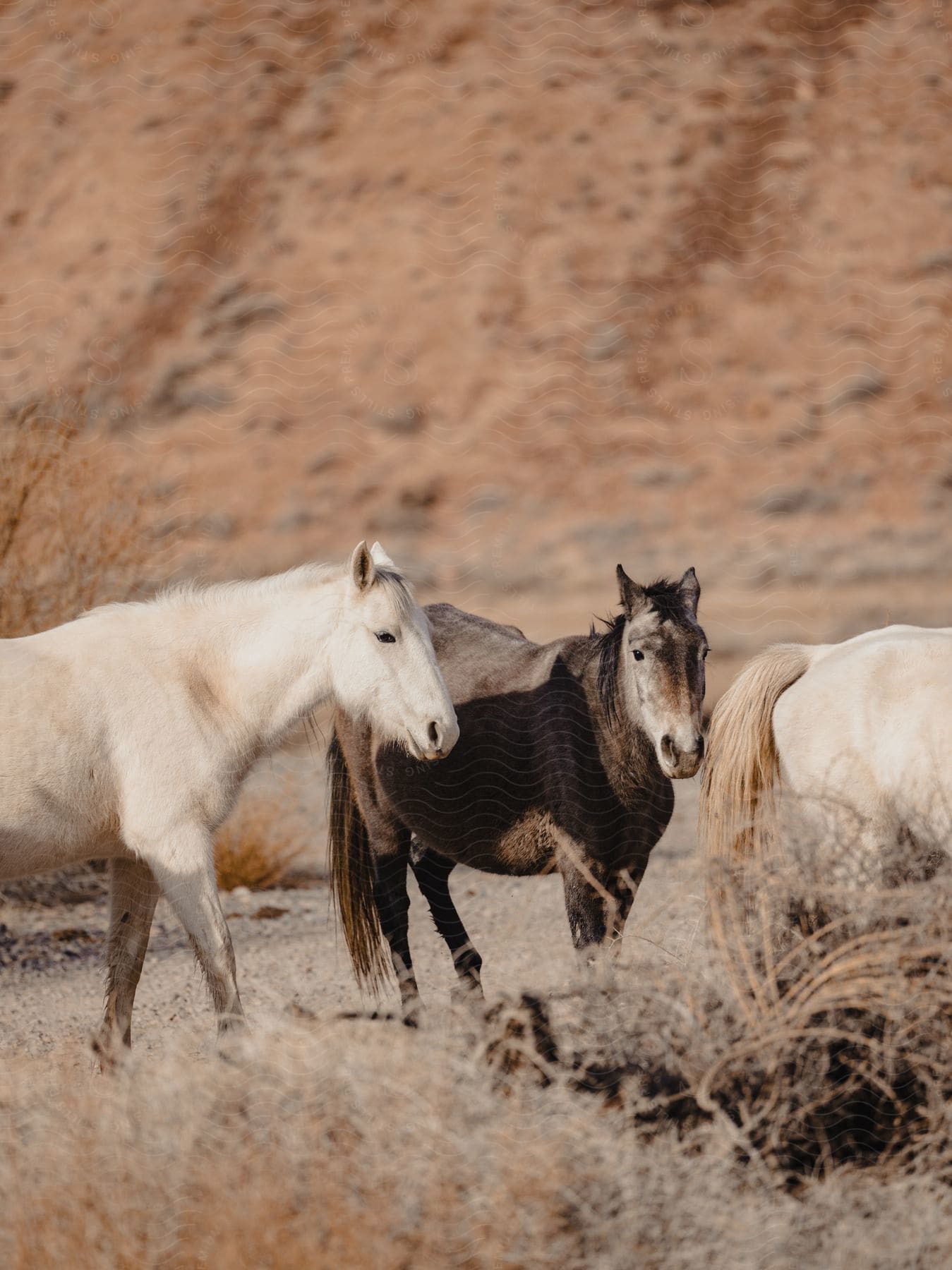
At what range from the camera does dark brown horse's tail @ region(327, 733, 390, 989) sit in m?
4.59

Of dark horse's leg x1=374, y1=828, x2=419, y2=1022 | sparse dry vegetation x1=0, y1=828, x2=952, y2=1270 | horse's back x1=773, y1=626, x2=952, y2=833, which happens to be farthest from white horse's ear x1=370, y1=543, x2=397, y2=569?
sparse dry vegetation x1=0, y1=828, x2=952, y2=1270

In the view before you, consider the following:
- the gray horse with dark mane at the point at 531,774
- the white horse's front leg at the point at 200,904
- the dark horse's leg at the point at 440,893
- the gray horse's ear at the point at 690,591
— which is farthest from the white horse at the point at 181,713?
the dark horse's leg at the point at 440,893

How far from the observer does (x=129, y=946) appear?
3676 mm

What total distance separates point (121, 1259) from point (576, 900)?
1.75 meters

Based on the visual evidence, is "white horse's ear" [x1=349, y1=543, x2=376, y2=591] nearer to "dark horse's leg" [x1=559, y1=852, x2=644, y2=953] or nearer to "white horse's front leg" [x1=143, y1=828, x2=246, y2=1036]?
"white horse's front leg" [x1=143, y1=828, x2=246, y2=1036]

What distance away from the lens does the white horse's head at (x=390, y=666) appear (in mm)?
3564

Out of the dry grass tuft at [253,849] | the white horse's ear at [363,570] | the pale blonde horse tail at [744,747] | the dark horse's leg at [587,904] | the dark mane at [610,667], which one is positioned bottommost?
the dry grass tuft at [253,849]

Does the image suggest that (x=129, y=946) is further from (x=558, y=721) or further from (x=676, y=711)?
(x=676, y=711)

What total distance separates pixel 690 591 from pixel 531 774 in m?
0.74

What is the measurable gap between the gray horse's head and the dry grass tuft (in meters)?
3.86

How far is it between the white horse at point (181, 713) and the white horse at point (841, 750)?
0.86 m

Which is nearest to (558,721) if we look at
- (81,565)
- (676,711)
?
(676,711)

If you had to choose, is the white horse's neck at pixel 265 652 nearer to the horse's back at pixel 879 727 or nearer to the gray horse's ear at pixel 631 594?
the gray horse's ear at pixel 631 594

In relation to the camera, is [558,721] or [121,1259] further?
[558,721]
